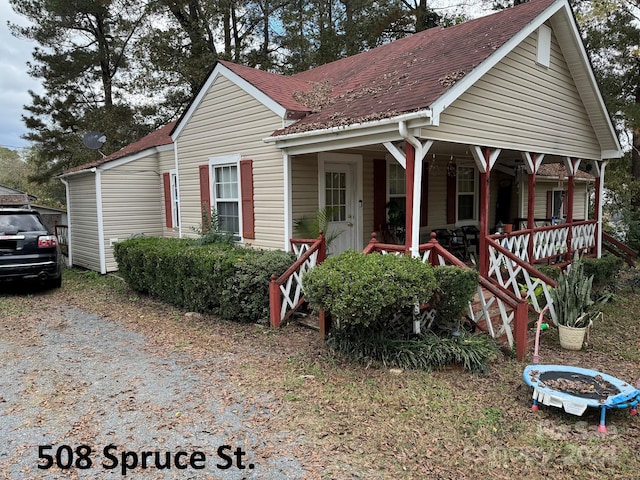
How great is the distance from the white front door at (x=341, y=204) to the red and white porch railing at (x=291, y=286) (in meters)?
1.65

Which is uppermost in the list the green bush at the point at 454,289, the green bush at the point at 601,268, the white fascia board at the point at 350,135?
the white fascia board at the point at 350,135

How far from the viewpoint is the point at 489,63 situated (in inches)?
256

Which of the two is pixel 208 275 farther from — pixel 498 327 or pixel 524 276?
pixel 524 276

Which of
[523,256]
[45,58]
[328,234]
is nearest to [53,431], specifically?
[328,234]

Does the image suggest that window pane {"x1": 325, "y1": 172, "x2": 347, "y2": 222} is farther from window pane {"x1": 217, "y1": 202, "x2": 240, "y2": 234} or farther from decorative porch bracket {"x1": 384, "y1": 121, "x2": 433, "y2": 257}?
decorative porch bracket {"x1": 384, "y1": 121, "x2": 433, "y2": 257}

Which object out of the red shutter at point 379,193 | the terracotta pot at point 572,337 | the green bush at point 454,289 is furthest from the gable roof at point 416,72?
the terracotta pot at point 572,337

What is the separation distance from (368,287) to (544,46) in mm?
6585

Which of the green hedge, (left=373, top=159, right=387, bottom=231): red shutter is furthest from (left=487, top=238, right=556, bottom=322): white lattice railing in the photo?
the green hedge

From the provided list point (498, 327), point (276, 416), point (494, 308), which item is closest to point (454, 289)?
point (498, 327)

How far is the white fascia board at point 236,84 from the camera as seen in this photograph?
7754 mm

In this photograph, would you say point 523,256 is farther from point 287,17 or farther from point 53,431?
point 287,17

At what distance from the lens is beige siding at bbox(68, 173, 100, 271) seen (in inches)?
447

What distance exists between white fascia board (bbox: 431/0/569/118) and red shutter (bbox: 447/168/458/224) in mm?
4148

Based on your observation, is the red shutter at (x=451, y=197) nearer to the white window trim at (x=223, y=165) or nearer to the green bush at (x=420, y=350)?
the white window trim at (x=223, y=165)
